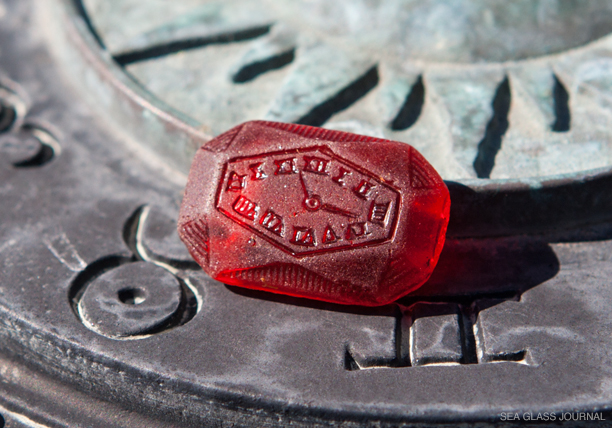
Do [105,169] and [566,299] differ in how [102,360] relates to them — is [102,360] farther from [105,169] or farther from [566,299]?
[566,299]

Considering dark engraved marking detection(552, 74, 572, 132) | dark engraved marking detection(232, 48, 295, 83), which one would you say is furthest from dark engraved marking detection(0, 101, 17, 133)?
dark engraved marking detection(552, 74, 572, 132)

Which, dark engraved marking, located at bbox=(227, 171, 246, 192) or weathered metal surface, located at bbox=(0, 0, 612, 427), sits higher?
dark engraved marking, located at bbox=(227, 171, 246, 192)

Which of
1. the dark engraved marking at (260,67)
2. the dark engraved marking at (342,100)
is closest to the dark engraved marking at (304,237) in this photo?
the dark engraved marking at (342,100)

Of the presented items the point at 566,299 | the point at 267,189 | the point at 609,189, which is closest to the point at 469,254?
the point at 566,299

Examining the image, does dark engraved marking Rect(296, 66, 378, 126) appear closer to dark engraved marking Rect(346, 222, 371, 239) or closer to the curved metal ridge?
the curved metal ridge

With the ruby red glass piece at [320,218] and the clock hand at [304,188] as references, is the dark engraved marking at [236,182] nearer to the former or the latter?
the ruby red glass piece at [320,218]

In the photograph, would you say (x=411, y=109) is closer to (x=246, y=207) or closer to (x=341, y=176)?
(x=341, y=176)

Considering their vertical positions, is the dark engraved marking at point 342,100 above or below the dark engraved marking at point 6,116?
above

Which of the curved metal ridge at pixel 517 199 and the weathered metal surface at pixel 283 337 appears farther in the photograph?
the curved metal ridge at pixel 517 199
